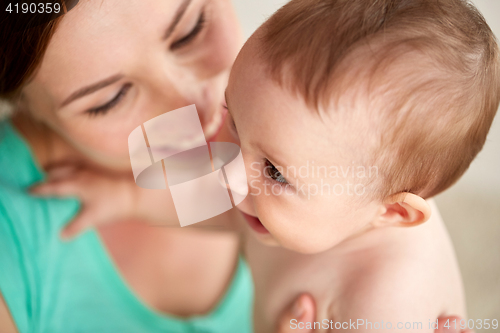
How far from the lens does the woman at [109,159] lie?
1.36 ft

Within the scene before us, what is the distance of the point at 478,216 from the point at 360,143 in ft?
1.63

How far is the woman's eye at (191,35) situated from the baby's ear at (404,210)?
1.04 ft

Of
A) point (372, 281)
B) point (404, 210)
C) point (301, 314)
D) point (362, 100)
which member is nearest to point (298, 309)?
point (301, 314)

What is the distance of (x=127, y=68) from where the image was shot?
0.43m

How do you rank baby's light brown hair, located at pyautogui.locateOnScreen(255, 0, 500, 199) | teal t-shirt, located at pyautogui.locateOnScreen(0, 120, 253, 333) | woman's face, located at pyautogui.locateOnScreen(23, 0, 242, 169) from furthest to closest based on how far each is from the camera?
teal t-shirt, located at pyautogui.locateOnScreen(0, 120, 253, 333)
woman's face, located at pyautogui.locateOnScreen(23, 0, 242, 169)
baby's light brown hair, located at pyautogui.locateOnScreen(255, 0, 500, 199)

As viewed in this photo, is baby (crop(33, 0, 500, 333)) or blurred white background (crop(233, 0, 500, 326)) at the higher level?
baby (crop(33, 0, 500, 333))

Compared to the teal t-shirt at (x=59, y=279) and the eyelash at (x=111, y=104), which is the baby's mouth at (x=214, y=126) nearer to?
the eyelash at (x=111, y=104)

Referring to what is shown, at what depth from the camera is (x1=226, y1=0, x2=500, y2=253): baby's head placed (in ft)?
0.99

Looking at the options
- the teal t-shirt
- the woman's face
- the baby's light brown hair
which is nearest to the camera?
the baby's light brown hair

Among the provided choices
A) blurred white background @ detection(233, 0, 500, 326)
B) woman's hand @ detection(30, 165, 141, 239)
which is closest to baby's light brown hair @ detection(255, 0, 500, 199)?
blurred white background @ detection(233, 0, 500, 326)

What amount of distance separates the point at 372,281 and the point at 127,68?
41cm

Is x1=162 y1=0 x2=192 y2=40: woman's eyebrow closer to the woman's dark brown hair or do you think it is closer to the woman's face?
the woman's face

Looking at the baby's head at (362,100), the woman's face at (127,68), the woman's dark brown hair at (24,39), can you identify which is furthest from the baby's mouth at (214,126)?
the woman's dark brown hair at (24,39)

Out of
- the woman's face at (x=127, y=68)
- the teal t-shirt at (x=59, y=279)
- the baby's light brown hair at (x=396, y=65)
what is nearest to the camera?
the baby's light brown hair at (x=396, y=65)
